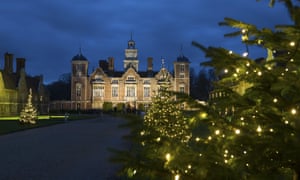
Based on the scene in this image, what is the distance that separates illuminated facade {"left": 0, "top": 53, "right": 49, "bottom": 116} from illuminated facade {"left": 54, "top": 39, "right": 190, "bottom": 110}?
641cm

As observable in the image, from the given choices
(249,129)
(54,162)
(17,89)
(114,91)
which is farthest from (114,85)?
(249,129)

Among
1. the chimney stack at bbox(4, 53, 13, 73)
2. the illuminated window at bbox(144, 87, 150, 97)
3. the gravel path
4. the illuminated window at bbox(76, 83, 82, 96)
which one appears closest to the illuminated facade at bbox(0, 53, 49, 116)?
the chimney stack at bbox(4, 53, 13, 73)

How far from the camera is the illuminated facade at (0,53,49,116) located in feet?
192

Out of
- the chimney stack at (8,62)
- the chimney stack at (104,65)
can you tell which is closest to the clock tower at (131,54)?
the chimney stack at (104,65)

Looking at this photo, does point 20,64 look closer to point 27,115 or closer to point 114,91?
point 114,91

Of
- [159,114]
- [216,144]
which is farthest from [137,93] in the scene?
[216,144]

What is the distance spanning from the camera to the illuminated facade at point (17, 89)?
58.4 m

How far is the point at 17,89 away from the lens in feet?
212

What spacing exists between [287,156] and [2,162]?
1096cm

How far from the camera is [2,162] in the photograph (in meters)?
12.2

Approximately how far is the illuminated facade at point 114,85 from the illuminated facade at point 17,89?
641 centimetres

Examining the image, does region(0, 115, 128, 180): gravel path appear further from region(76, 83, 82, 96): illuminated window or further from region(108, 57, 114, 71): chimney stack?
region(108, 57, 114, 71): chimney stack

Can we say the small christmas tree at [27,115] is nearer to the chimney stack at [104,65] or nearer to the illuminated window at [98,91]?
the illuminated window at [98,91]

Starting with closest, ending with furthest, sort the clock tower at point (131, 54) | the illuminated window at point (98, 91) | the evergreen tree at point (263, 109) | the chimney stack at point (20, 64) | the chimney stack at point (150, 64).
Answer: the evergreen tree at point (263, 109) → the chimney stack at point (20, 64) → the illuminated window at point (98, 91) → the chimney stack at point (150, 64) → the clock tower at point (131, 54)
